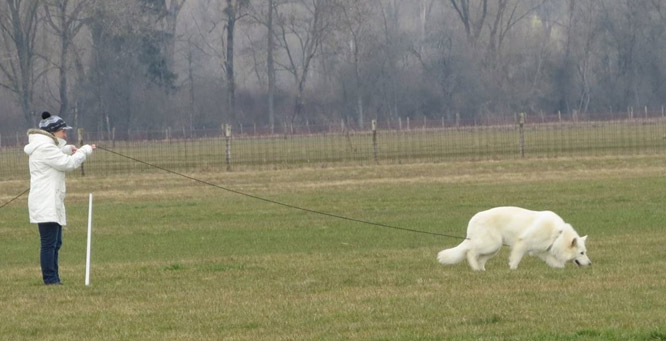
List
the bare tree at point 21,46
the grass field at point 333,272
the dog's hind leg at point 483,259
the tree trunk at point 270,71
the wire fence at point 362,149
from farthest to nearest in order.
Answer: the tree trunk at point 270,71 < the bare tree at point 21,46 < the wire fence at point 362,149 < the dog's hind leg at point 483,259 < the grass field at point 333,272

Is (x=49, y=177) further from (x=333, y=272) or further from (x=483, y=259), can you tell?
(x=483, y=259)

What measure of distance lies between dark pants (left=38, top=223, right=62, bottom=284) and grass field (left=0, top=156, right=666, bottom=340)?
0.24 meters

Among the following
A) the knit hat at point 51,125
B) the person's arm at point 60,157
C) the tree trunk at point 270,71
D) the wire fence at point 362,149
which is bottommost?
the wire fence at point 362,149

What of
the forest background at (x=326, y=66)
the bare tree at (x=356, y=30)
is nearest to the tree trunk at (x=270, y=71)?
the forest background at (x=326, y=66)

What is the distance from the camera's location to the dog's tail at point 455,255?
1447 cm

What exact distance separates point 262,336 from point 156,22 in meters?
86.0

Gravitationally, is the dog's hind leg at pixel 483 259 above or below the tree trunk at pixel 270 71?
below

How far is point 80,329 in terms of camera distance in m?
10.8

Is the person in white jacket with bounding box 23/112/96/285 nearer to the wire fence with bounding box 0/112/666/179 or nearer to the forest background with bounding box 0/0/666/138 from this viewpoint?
the wire fence with bounding box 0/112/666/179

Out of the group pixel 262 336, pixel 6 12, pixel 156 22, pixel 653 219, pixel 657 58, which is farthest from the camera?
pixel 657 58

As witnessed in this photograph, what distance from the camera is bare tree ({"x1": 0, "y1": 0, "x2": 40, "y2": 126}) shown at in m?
84.1

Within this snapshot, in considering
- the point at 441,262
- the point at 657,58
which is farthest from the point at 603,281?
the point at 657,58

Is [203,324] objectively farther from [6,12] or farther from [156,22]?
[156,22]

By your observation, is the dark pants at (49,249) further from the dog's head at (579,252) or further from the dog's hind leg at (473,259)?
the dog's head at (579,252)
